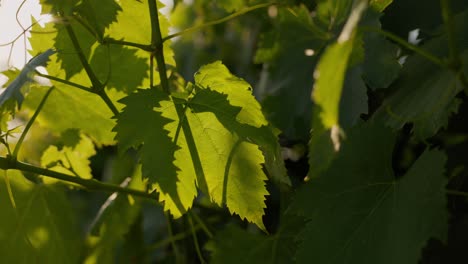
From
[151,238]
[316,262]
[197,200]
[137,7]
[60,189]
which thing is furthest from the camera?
[151,238]

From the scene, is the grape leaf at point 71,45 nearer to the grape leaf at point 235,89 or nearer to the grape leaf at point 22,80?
the grape leaf at point 22,80

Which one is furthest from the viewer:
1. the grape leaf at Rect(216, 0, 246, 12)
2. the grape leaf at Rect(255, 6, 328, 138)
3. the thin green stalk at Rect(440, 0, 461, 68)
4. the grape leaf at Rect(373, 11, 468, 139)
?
the grape leaf at Rect(216, 0, 246, 12)

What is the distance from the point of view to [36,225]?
124cm

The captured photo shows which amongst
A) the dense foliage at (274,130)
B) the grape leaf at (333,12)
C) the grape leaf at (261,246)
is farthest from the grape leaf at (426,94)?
the grape leaf at (261,246)

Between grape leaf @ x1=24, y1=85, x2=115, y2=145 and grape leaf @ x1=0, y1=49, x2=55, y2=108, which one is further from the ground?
grape leaf @ x1=0, y1=49, x2=55, y2=108

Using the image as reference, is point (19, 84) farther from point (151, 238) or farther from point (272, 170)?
point (151, 238)

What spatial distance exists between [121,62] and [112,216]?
32 centimetres

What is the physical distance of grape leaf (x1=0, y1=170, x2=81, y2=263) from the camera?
1206 mm

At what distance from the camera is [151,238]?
185 centimetres

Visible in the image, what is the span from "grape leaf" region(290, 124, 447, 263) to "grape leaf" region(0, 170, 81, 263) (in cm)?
45

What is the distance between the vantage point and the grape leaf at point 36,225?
1206 millimetres

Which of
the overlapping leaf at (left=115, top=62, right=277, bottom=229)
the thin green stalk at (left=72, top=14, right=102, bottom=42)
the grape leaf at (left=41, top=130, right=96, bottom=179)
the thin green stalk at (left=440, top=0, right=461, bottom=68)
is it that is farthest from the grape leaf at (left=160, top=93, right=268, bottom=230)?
the grape leaf at (left=41, top=130, right=96, bottom=179)

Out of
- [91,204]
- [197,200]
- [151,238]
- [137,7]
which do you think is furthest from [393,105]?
[91,204]

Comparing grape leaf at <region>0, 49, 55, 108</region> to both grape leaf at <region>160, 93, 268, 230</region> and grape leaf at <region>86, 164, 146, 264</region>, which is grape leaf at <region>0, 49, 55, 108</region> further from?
grape leaf at <region>86, 164, 146, 264</region>
